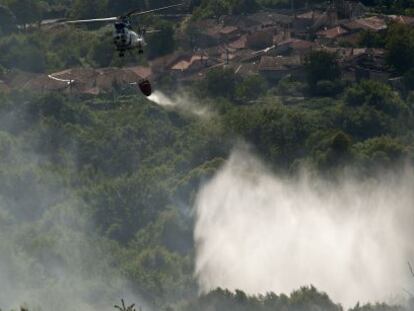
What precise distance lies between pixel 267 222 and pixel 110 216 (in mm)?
9018

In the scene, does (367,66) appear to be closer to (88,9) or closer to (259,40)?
(259,40)

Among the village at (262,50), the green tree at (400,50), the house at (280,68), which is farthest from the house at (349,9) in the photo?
the house at (280,68)

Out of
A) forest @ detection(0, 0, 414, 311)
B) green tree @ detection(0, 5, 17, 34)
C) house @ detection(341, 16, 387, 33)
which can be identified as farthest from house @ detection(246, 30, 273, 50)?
green tree @ detection(0, 5, 17, 34)

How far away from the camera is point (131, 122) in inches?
3666

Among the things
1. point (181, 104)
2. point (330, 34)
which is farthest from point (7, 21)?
point (181, 104)

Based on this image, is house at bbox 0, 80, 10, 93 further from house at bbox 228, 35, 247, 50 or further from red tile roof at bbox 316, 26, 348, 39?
red tile roof at bbox 316, 26, 348, 39

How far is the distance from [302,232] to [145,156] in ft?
37.4

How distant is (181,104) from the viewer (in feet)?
319

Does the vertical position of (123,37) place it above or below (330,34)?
above

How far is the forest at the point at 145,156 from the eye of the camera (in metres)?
74.0

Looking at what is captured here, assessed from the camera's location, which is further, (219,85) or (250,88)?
(219,85)

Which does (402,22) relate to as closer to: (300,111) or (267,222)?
(300,111)

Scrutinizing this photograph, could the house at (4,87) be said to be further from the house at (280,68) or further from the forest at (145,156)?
the house at (280,68)

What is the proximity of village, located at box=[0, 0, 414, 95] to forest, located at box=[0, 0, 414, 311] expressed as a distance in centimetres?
93
